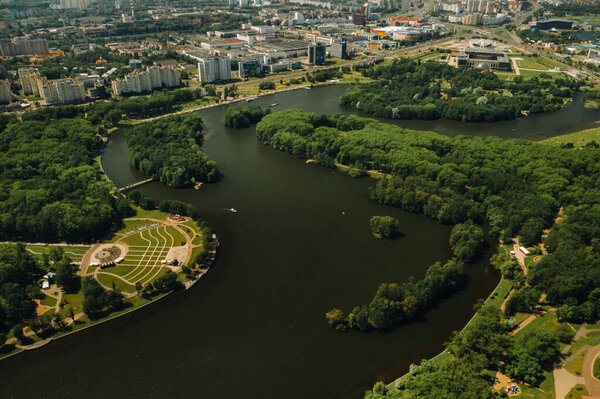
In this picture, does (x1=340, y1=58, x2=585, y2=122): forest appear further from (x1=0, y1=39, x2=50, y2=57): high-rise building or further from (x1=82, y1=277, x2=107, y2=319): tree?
(x1=0, y1=39, x2=50, y2=57): high-rise building

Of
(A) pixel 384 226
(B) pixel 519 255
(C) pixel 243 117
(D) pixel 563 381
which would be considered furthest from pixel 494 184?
(C) pixel 243 117

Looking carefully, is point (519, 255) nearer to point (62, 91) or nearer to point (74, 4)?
point (62, 91)

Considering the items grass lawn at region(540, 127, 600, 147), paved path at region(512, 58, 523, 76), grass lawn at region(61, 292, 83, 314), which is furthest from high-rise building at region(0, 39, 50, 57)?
grass lawn at region(540, 127, 600, 147)

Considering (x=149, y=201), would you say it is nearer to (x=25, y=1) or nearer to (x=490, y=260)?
(x=490, y=260)

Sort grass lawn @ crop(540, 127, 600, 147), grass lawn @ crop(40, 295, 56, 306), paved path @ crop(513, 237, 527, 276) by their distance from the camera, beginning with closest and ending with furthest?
grass lawn @ crop(40, 295, 56, 306) → paved path @ crop(513, 237, 527, 276) → grass lawn @ crop(540, 127, 600, 147)

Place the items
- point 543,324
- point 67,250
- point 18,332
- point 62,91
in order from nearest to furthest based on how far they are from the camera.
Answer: point 18,332, point 543,324, point 67,250, point 62,91
